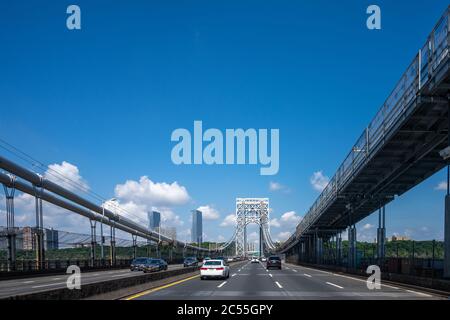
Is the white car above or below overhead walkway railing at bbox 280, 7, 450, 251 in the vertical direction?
below

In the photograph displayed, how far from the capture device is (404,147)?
99.7ft

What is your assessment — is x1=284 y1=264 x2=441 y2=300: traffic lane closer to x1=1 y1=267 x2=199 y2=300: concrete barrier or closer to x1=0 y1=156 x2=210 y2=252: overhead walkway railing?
x1=1 y1=267 x2=199 y2=300: concrete barrier

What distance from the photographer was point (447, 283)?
21.2 m

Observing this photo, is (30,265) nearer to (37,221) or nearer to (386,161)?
(37,221)

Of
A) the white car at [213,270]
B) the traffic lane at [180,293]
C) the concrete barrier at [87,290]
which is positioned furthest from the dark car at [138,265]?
the traffic lane at [180,293]

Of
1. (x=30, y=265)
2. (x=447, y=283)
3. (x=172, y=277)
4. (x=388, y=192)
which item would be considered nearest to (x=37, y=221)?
(x=30, y=265)

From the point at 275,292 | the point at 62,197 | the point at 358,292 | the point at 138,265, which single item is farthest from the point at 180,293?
the point at 62,197

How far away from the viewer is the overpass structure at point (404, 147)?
21641 millimetres

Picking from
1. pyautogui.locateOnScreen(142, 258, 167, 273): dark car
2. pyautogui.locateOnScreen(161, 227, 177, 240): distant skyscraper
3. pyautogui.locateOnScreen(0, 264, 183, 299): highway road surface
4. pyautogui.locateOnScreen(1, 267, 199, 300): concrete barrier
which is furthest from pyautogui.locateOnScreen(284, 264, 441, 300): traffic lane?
pyautogui.locateOnScreen(161, 227, 177, 240): distant skyscraper

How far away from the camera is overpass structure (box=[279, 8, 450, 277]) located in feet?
71.0

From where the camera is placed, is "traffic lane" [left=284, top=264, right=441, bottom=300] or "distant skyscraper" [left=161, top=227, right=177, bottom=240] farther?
"distant skyscraper" [left=161, top=227, right=177, bottom=240]

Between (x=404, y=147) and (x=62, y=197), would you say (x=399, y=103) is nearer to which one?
(x=404, y=147)

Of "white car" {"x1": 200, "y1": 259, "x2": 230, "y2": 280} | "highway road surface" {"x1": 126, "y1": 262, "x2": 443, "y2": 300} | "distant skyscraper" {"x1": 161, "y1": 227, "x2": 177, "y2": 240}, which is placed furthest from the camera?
"distant skyscraper" {"x1": 161, "y1": 227, "x2": 177, "y2": 240}

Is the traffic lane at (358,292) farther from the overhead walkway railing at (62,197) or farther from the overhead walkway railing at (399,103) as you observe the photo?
the overhead walkway railing at (62,197)
